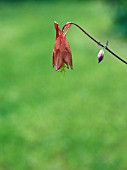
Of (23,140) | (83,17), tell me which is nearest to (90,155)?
(23,140)

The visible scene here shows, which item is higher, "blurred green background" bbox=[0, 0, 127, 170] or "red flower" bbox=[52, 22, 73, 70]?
"blurred green background" bbox=[0, 0, 127, 170]

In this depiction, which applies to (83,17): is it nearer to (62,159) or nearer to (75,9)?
(75,9)

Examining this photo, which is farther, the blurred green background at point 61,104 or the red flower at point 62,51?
the blurred green background at point 61,104

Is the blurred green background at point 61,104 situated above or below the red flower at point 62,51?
above

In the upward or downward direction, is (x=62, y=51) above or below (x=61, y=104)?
below

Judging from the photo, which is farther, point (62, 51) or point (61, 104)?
point (61, 104)
